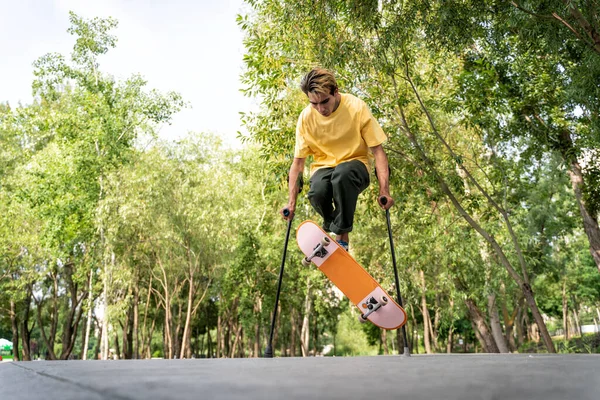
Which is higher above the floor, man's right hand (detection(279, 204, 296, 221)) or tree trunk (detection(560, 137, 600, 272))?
tree trunk (detection(560, 137, 600, 272))

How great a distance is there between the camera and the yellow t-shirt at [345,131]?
495 cm

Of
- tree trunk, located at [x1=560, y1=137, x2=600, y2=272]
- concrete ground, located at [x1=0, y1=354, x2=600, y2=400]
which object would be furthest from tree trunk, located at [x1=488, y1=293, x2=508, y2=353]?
concrete ground, located at [x1=0, y1=354, x2=600, y2=400]

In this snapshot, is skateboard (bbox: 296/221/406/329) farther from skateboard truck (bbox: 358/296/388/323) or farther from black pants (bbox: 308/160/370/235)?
black pants (bbox: 308/160/370/235)

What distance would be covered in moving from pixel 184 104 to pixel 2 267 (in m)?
14.0

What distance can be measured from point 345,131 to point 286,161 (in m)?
4.82

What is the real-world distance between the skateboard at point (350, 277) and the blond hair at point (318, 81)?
1312mm

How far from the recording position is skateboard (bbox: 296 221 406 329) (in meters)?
4.75

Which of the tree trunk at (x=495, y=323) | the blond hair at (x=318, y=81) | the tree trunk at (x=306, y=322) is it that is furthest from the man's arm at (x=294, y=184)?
the tree trunk at (x=306, y=322)

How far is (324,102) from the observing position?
16.0 ft

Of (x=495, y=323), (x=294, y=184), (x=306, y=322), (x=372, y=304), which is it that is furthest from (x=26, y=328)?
(x=372, y=304)

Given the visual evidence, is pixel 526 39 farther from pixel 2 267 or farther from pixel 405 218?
pixel 2 267

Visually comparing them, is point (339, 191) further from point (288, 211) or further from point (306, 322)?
point (306, 322)

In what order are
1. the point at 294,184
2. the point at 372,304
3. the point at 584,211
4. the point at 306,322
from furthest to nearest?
the point at 306,322
the point at 584,211
the point at 294,184
the point at 372,304

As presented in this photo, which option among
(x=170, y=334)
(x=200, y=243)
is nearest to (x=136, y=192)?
(x=200, y=243)
